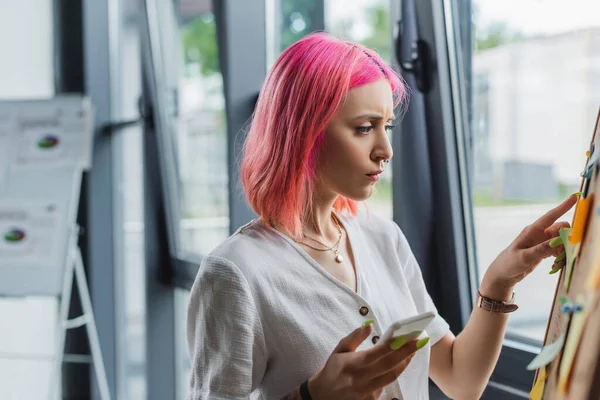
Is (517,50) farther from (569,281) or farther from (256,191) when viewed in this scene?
(569,281)

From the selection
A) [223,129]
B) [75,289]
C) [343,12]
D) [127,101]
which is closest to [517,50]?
A: [343,12]

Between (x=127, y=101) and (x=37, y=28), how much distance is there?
26.3 inches

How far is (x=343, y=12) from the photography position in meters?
2.23

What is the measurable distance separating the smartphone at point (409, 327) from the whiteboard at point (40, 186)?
2.70m

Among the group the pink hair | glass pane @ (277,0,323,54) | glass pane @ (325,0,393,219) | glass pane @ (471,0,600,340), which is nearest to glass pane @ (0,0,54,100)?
glass pane @ (277,0,323,54)

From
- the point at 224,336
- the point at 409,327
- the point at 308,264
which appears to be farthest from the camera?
the point at 308,264

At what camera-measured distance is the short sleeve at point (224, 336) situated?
111 cm

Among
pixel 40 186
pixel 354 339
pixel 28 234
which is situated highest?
pixel 354 339

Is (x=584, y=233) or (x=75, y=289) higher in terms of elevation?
(x=584, y=233)

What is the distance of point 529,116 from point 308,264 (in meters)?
0.76

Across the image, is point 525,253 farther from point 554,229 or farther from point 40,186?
point 40,186

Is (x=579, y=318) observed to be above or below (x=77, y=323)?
above

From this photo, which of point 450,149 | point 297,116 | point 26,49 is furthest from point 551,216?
point 26,49

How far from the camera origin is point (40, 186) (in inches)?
138
